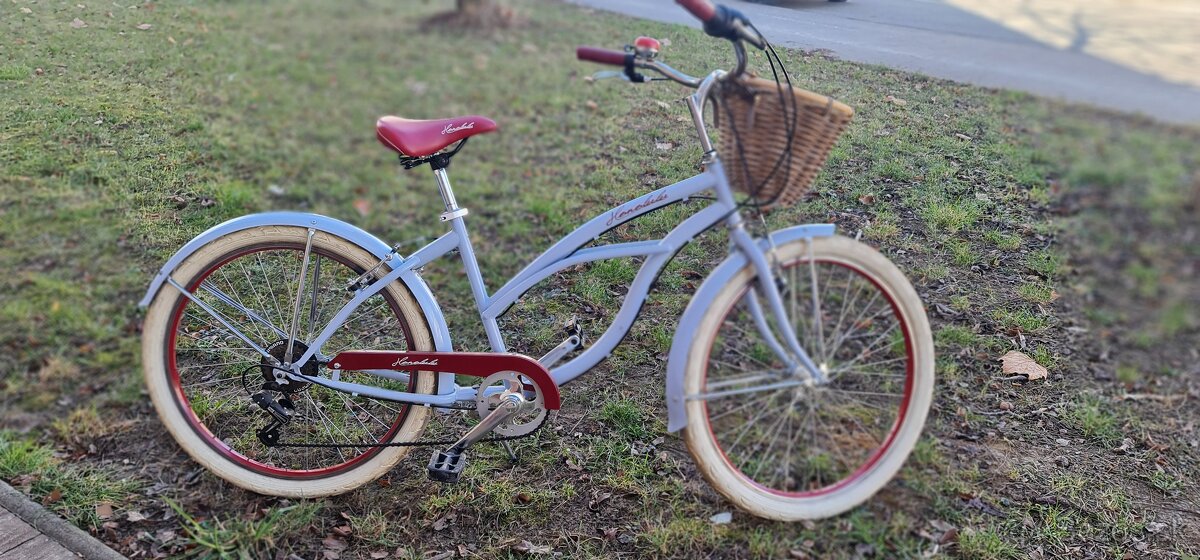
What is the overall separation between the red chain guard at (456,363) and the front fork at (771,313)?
0.64 m

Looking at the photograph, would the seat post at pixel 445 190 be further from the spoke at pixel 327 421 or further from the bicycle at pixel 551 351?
the spoke at pixel 327 421

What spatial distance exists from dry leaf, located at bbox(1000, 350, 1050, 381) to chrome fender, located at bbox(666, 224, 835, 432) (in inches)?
41.5

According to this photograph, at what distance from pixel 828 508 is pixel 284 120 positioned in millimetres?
4607

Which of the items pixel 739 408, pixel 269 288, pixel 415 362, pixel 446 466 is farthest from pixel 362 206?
pixel 739 408

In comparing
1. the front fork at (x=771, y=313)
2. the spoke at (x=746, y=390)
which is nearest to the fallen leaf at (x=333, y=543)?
the spoke at (x=746, y=390)

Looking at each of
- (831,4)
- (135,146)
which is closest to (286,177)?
(135,146)

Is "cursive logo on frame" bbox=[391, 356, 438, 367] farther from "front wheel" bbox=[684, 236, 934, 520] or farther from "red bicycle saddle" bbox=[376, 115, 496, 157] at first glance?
"front wheel" bbox=[684, 236, 934, 520]

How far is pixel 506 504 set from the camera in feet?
8.70

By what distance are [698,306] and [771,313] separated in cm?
20

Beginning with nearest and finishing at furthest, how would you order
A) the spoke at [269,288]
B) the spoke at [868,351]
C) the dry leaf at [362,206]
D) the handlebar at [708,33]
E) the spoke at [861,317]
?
the handlebar at [708,33]
the spoke at [861,317]
the spoke at [868,351]
the spoke at [269,288]
the dry leaf at [362,206]

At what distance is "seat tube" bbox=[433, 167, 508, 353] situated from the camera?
2.45 meters

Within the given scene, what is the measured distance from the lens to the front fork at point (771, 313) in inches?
87.5

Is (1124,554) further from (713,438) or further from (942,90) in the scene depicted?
(942,90)

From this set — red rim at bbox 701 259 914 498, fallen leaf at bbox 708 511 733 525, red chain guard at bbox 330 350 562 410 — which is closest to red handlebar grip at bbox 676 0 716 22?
red rim at bbox 701 259 914 498
